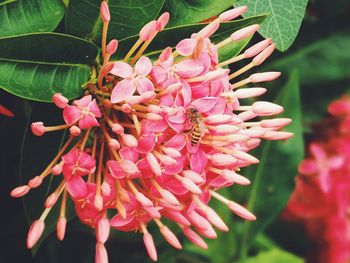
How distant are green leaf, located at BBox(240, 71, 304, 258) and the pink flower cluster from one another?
5cm

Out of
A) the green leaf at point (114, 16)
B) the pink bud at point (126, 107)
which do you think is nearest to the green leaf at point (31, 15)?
the green leaf at point (114, 16)

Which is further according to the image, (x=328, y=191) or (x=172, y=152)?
(x=328, y=191)

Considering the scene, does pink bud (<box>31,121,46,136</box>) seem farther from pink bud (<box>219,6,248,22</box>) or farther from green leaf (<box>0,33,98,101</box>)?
pink bud (<box>219,6,248,22</box>)

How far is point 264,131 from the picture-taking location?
0.70 meters

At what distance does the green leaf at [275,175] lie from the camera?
1096 mm

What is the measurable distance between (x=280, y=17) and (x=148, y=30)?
0.52 ft

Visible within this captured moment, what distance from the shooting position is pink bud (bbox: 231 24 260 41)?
670mm

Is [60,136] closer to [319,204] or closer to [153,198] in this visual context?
[153,198]

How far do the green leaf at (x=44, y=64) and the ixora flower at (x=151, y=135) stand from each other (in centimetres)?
2

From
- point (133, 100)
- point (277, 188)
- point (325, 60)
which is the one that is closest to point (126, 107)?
point (133, 100)

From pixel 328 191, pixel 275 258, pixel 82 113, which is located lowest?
pixel 275 258

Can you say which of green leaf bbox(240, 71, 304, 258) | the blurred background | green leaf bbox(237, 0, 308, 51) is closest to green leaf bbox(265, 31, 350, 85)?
the blurred background

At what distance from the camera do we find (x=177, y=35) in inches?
26.6

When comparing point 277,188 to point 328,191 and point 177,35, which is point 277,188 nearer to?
point 328,191
